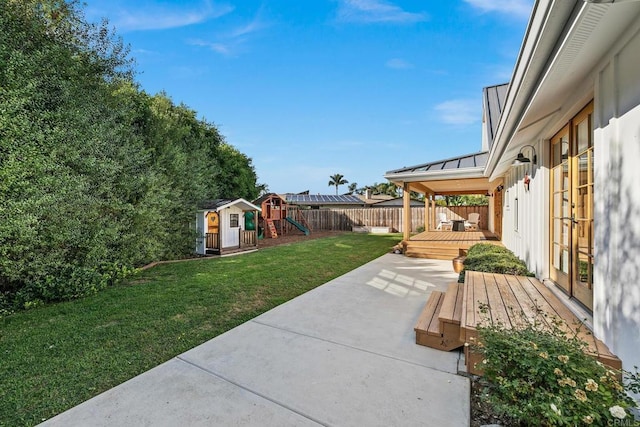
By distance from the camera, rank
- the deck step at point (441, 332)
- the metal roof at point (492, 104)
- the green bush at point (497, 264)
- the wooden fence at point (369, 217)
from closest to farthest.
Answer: the deck step at point (441, 332)
the green bush at point (497, 264)
the metal roof at point (492, 104)
the wooden fence at point (369, 217)

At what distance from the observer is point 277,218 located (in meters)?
17.7

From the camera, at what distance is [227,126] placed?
15.5m

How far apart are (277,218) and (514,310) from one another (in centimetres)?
1531

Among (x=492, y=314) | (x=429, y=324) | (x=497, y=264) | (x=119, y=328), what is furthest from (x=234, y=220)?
(x=492, y=314)

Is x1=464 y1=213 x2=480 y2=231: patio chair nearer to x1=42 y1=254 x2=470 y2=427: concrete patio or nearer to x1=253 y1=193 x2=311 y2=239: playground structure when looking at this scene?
x1=253 y1=193 x2=311 y2=239: playground structure

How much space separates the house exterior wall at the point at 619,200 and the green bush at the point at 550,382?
329mm

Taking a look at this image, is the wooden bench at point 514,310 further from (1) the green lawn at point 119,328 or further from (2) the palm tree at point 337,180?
(2) the palm tree at point 337,180

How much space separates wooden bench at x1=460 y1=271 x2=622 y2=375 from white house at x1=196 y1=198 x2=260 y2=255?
8.87 meters

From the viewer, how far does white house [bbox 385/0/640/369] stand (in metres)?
1.80

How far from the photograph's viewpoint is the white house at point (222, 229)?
1071 centimetres

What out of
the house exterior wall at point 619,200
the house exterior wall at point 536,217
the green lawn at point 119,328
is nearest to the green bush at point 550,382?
the house exterior wall at point 619,200

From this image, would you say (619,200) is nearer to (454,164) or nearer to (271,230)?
(454,164)

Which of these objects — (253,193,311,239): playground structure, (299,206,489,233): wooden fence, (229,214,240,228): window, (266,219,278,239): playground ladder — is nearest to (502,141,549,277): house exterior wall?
(229,214,240,228): window

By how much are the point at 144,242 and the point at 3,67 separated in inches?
171
